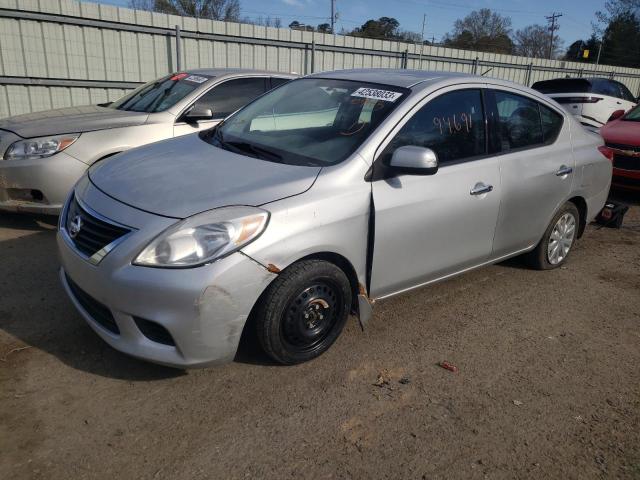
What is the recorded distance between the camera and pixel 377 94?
3.44 metres

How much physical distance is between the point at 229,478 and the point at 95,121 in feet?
13.6

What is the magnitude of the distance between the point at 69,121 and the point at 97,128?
12.9 inches

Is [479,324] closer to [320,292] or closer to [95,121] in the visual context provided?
[320,292]

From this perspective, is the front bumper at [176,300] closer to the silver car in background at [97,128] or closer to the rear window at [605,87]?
the silver car in background at [97,128]

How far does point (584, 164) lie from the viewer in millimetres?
4520

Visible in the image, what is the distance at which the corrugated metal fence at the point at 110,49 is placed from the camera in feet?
28.8

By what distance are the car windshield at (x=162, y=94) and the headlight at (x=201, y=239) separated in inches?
136

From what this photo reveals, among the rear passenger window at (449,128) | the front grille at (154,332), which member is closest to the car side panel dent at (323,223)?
the rear passenger window at (449,128)

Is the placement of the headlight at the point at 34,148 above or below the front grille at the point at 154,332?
above

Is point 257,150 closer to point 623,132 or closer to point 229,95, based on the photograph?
point 229,95

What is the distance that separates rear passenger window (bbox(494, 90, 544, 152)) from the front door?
0.77ft

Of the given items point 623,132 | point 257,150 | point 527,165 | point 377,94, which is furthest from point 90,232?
point 623,132

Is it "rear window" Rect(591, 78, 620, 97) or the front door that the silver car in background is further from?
"rear window" Rect(591, 78, 620, 97)

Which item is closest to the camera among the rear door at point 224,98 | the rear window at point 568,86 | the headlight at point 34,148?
the headlight at point 34,148
